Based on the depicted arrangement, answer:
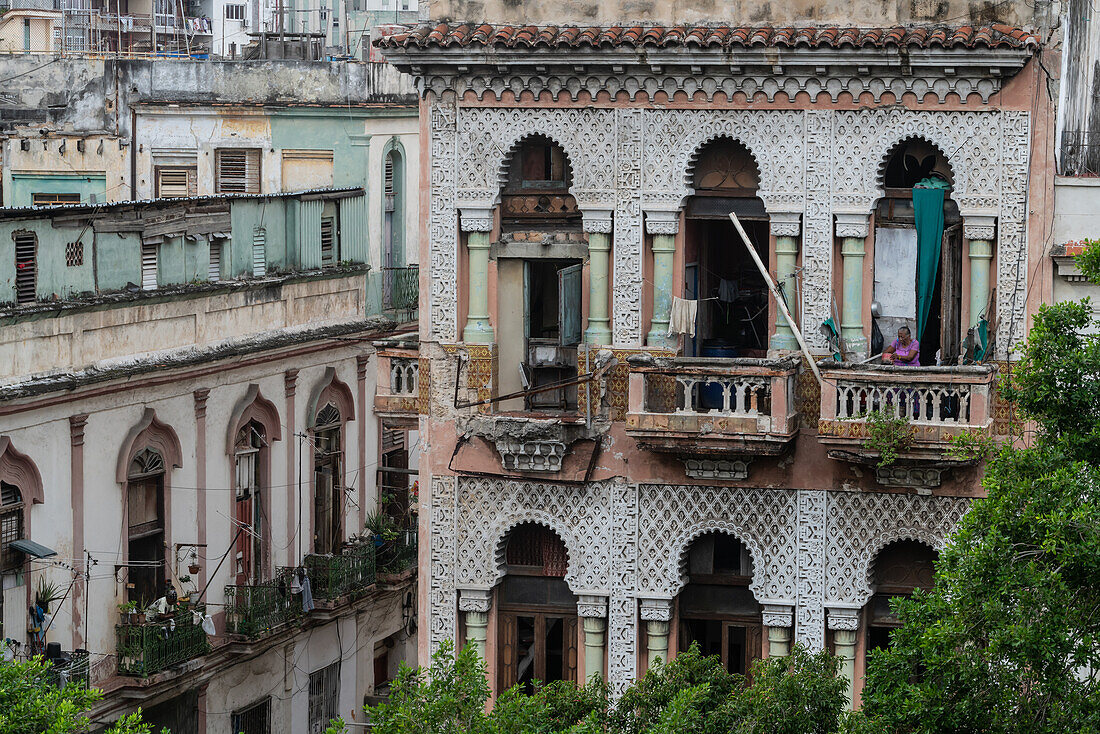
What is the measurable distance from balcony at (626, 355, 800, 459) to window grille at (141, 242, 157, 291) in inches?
442

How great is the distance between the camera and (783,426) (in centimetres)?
2827

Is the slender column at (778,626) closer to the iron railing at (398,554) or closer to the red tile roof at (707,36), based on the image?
the red tile roof at (707,36)

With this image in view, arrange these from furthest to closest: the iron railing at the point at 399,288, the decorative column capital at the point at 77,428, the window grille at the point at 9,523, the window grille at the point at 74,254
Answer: the iron railing at the point at 399,288
the window grille at the point at 74,254
the decorative column capital at the point at 77,428
the window grille at the point at 9,523

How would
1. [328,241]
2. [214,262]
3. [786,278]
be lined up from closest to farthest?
1. [786,278]
2. [214,262]
3. [328,241]

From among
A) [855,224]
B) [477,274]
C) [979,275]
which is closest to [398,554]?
[477,274]

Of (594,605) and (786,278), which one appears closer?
(786,278)

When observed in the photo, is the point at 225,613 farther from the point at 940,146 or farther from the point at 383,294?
the point at 940,146

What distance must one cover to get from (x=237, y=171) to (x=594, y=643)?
58.1 feet

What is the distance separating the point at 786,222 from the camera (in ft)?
95.9

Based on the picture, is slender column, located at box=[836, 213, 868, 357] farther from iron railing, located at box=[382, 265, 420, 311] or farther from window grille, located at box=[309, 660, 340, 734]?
iron railing, located at box=[382, 265, 420, 311]

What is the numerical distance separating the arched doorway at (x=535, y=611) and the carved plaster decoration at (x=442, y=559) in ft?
2.32

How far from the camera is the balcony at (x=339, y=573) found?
40.8 meters

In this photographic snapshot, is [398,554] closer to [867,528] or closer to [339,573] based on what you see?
[339,573]

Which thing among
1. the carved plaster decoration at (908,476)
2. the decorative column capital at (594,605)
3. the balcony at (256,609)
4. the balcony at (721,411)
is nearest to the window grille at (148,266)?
the balcony at (256,609)
